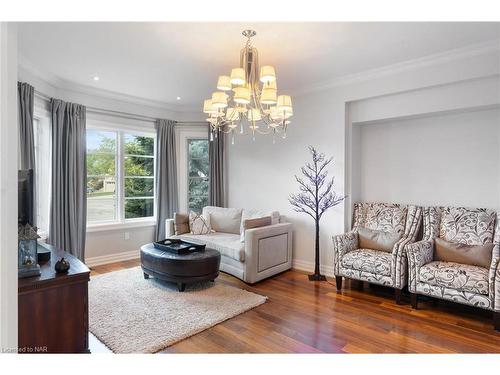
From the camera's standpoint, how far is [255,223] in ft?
13.3

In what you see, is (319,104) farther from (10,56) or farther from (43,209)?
(43,209)

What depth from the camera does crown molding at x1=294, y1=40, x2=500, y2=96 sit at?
3.05 metres

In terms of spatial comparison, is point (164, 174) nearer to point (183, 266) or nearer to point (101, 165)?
point (101, 165)

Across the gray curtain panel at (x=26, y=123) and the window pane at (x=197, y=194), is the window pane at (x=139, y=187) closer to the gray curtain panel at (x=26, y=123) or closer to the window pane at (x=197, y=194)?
the window pane at (x=197, y=194)

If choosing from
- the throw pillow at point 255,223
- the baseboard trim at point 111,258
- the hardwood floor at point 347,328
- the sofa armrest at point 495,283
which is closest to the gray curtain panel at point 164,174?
the baseboard trim at point 111,258

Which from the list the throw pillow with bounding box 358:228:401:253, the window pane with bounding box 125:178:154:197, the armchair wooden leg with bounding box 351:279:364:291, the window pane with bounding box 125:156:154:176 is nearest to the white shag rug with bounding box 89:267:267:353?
the armchair wooden leg with bounding box 351:279:364:291

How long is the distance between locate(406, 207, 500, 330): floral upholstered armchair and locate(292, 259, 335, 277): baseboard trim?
1250 mm

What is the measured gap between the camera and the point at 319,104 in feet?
14.3

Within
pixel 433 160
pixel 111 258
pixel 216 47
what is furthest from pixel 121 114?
pixel 433 160

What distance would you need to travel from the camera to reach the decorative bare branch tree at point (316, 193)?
13.5 feet

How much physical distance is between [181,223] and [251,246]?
1.52 m

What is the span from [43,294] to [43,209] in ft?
9.39
